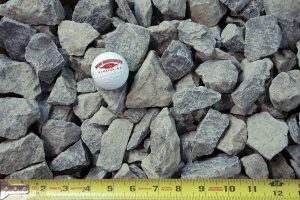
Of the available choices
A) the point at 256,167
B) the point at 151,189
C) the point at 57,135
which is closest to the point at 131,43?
the point at 57,135

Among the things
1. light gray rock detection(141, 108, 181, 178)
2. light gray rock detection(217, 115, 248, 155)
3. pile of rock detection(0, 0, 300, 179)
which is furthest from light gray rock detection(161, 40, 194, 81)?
light gray rock detection(217, 115, 248, 155)

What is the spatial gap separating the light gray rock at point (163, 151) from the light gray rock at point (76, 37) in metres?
0.52

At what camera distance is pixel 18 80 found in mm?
1833

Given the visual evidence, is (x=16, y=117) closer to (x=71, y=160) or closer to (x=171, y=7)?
(x=71, y=160)

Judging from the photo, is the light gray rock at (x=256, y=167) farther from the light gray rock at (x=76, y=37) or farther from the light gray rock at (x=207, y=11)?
the light gray rock at (x=76, y=37)

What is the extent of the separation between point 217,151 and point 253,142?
0.54 feet

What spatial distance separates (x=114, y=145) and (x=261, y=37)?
2.73 ft

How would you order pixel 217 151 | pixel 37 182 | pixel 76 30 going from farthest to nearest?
pixel 76 30, pixel 217 151, pixel 37 182

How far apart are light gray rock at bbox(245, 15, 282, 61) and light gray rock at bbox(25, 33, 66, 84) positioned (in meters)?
0.87

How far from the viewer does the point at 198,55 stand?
6.08 feet

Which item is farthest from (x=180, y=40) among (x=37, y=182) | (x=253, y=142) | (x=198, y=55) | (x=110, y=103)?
(x=37, y=182)

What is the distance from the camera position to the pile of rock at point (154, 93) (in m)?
1.71

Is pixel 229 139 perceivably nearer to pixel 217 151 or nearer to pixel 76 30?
pixel 217 151

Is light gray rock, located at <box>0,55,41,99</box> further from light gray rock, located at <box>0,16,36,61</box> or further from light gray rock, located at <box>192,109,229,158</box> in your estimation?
light gray rock, located at <box>192,109,229,158</box>
